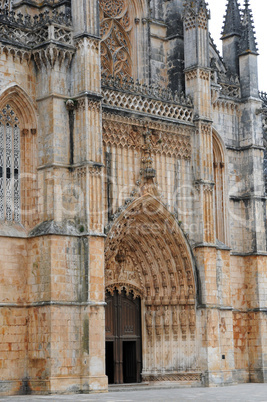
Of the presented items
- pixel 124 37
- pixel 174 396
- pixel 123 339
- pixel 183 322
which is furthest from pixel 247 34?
pixel 174 396

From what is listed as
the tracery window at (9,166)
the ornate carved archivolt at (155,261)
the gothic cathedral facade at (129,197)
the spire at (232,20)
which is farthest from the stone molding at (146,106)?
the spire at (232,20)

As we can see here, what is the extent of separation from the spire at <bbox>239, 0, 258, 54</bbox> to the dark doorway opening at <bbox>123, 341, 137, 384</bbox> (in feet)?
45.4

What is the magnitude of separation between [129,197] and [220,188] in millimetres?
6612

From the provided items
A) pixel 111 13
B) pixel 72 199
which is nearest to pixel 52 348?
pixel 72 199

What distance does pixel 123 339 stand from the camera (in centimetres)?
3353

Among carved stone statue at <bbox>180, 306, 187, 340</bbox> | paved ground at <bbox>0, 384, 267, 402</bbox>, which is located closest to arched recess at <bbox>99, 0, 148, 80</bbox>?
carved stone statue at <bbox>180, 306, 187, 340</bbox>

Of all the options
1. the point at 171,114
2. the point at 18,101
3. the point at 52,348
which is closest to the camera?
the point at 52,348

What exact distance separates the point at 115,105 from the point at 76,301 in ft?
24.6

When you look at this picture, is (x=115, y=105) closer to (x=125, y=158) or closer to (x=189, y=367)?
(x=125, y=158)

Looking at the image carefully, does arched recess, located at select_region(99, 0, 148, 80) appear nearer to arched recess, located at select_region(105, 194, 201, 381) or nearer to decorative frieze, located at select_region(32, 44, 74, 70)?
decorative frieze, located at select_region(32, 44, 74, 70)

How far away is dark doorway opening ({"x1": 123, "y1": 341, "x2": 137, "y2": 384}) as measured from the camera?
33969mm

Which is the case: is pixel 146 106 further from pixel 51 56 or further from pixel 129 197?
pixel 51 56

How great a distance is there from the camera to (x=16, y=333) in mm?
28891

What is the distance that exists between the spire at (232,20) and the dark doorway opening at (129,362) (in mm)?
14625
